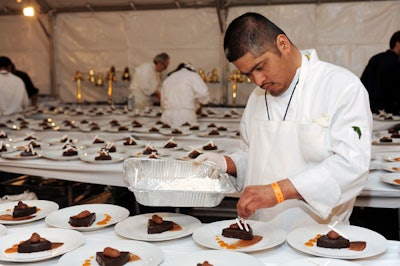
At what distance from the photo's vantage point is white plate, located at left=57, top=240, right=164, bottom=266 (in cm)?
→ 157

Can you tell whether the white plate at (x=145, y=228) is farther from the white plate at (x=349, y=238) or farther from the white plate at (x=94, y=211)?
the white plate at (x=349, y=238)

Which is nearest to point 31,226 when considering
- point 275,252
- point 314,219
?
point 275,252

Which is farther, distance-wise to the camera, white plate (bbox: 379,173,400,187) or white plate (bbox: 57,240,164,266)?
white plate (bbox: 379,173,400,187)

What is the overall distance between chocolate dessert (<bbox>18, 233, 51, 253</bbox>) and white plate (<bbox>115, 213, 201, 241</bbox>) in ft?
0.89

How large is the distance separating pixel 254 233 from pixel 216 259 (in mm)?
285

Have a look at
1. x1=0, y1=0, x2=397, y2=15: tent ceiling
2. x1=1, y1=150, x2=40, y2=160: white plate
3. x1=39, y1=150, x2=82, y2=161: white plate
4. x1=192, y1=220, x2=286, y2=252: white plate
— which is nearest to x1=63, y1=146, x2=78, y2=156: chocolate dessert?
x1=39, y1=150, x2=82, y2=161: white plate

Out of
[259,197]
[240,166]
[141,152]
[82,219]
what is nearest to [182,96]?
[141,152]

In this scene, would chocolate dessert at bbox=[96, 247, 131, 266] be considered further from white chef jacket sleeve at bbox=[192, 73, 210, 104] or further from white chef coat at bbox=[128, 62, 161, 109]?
white chef coat at bbox=[128, 62, 161, 109]

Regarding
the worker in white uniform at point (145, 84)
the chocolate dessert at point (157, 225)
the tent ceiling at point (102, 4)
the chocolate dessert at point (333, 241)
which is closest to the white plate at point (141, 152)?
the chocolate dessert at point (157, 225)

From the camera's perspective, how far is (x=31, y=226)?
2039mm

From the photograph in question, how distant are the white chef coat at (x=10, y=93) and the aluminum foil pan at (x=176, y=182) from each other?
16.8ft

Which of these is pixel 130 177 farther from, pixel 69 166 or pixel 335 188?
pixel 69 166

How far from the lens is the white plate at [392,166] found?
9.51 feet

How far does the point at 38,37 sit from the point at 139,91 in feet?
8.48
